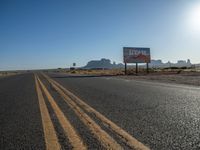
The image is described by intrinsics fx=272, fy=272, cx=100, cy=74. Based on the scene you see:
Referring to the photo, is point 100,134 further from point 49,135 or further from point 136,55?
point 136,55

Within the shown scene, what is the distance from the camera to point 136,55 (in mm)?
55531

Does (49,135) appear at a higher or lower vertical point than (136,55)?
lower

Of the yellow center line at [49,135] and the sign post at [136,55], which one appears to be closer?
the yellow center line at [49,135]

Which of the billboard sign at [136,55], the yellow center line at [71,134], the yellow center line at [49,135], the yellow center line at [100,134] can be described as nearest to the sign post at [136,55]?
the billboard sign at [136,55]

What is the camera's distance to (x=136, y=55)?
182 ft

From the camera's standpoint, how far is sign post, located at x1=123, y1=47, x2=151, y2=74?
54875mm

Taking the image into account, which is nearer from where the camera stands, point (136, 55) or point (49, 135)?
point (49, 135)

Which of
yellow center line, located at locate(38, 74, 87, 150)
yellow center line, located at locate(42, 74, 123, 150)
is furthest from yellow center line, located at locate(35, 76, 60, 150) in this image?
yellow center line, located at locate(42, 74, 123, 150)

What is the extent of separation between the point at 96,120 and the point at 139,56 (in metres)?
50.3

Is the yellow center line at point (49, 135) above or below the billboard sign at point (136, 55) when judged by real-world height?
below

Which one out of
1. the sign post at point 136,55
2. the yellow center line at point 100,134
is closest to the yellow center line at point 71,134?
the yellow center line at point 100,134

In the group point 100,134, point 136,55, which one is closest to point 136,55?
point 136,55

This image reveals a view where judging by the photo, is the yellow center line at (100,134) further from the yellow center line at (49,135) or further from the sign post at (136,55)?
the sign post at (136,55)

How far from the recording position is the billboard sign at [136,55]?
54875 mm
